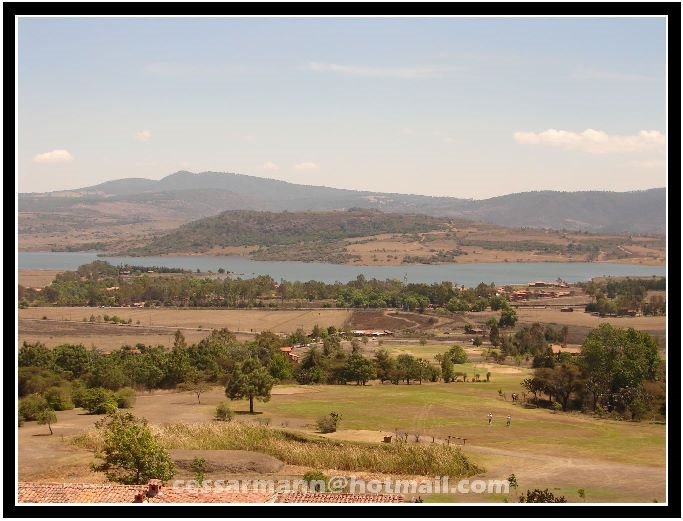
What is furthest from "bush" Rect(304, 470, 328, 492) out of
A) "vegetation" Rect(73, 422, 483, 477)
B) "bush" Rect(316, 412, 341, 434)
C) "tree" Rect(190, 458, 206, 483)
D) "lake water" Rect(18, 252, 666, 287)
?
"lake water" Rect(18, 252, 666, 287)

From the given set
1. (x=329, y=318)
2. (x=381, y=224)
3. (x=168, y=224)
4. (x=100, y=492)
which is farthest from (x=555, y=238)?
(x=100, y=492)

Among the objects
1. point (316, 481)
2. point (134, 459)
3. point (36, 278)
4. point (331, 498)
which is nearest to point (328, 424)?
point (316, 481)

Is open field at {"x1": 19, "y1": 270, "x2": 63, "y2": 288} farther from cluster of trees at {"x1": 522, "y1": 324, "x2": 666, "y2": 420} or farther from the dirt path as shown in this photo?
the dirt path

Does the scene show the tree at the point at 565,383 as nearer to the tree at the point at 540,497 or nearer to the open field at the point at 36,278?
the tree at the point at 540,497

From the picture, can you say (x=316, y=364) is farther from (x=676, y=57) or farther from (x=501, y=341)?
(x=676, y=57)

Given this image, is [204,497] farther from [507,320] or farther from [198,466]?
[507,320]

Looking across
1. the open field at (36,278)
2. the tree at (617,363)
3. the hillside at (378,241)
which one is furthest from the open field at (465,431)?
the hillside at (378,241)

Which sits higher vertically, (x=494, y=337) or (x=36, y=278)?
(x=36, y=278)
